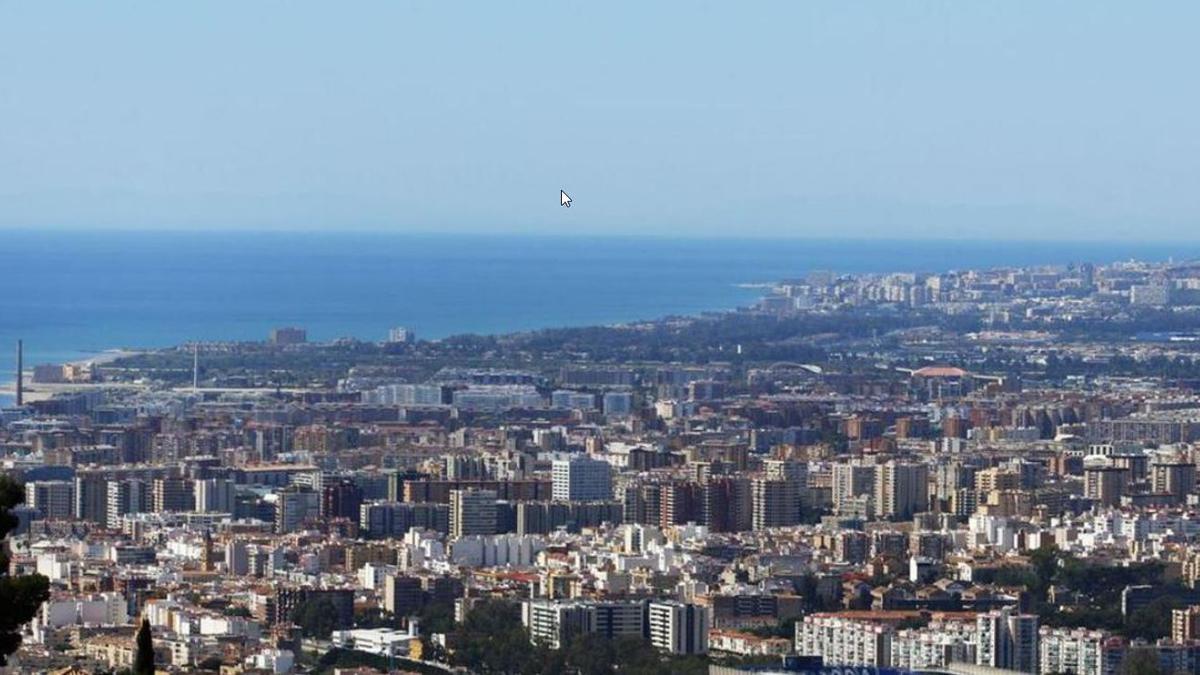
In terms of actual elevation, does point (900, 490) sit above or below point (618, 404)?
above

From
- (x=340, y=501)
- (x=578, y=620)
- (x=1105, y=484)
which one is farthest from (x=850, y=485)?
(x=578, y=620)

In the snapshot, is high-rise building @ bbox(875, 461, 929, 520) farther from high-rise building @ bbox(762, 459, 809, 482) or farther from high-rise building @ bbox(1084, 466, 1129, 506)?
high-rise building @ bbox(1084, 466, 1129, 506)

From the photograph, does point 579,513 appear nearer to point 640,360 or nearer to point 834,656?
point 834,656

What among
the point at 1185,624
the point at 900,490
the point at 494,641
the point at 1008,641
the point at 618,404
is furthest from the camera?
the point at 618,404

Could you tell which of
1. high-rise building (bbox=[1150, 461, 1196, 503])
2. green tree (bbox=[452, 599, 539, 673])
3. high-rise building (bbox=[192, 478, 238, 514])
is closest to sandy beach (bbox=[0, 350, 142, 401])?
high-rise building (bbox=[192, 478, 238, 514])

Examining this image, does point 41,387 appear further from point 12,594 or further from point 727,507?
point 12,594

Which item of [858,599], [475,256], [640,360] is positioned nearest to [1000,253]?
[475,256]
